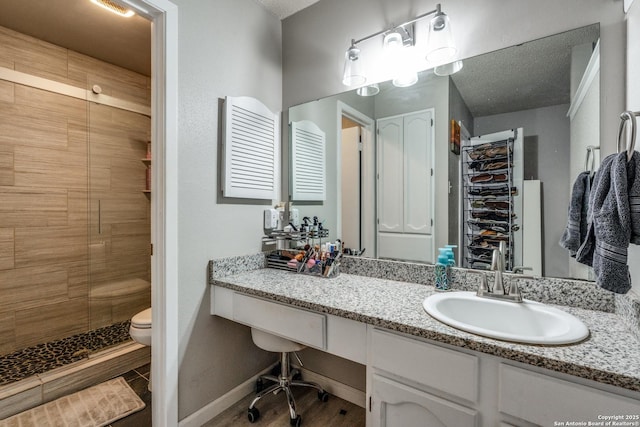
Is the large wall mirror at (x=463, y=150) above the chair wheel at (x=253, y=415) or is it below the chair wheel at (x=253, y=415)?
above

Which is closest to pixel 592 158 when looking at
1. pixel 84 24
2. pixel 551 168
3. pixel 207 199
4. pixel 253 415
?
pixel 551 168

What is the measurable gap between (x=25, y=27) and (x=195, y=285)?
219cm

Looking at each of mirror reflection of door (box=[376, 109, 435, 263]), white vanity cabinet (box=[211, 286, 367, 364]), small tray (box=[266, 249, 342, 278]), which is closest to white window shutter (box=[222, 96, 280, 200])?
small tray (box=[266, 249, 342, 278])

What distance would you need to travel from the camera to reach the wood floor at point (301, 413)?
1.63 metres

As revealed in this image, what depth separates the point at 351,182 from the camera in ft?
6.03

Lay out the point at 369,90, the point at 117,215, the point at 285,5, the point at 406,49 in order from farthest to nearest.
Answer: the point at 117,215 → the point at 285,5 → the point at 369,90 → the point at 406,49

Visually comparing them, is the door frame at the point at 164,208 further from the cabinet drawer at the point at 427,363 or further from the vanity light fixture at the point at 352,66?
the cabinet drawer at the point at 427,363

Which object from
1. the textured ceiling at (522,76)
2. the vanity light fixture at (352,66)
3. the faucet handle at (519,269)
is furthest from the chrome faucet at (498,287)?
the vanity light fixture at (352,66)

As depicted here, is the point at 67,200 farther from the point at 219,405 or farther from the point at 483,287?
the point at 483,287

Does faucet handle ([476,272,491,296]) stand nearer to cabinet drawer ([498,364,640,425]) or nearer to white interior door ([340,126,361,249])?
cabinet drawer ([498,364,640,425])

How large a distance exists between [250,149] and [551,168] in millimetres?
1522

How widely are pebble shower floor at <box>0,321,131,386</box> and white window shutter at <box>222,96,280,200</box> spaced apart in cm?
168

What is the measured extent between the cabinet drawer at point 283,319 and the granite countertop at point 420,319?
0.14ft

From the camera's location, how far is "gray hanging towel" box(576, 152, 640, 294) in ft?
2.74
